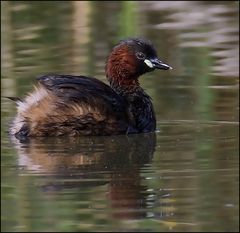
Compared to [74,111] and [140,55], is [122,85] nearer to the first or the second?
[140,55]

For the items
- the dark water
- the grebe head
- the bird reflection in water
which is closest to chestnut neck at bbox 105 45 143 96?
the grebe head

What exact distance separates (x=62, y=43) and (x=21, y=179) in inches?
266

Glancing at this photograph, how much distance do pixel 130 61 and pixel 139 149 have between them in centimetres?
136

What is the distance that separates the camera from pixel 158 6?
17.0 metres

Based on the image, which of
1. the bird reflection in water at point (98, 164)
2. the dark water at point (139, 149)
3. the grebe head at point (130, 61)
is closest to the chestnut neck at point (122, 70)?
the grebe head at point (130, 61)

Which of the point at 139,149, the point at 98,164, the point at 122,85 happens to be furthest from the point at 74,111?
the point at 98,164

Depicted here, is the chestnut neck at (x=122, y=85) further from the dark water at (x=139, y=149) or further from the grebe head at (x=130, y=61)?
the dark water at (x=139, y=149)

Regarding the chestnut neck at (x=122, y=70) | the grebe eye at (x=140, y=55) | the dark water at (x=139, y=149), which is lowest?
the dark water at (x=139, y=149)

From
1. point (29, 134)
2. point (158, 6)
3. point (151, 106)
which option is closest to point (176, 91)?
point (151, 106)

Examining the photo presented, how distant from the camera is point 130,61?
9.83m

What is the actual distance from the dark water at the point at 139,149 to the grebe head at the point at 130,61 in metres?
0.43

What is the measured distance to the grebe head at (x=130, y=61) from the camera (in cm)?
981

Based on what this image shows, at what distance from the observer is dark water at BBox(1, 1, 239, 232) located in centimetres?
650

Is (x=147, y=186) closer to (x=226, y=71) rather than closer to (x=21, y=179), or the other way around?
(x=21, y=179)
